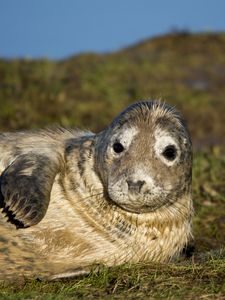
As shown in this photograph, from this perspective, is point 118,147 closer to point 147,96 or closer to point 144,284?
point 144,284

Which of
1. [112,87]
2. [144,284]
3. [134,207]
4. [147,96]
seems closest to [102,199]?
[134,207]

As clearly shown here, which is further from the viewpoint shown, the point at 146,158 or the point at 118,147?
the point at 118,147

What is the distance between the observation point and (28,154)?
5.05 metres

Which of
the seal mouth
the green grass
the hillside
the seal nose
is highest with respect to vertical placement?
the hillside

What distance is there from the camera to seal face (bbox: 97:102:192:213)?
15.0 ft

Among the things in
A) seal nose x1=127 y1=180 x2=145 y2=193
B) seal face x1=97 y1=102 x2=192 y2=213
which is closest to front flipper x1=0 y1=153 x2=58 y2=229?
seal face x1=97 y1=102 x2=192 y2=213

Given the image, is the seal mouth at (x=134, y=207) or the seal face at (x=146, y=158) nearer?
the seal face at (x=146, y=158)

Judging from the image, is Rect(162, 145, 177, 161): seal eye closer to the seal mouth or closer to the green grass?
the seal mouth

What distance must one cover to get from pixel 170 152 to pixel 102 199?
0.52 metres

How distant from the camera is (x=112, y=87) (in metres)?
14.6

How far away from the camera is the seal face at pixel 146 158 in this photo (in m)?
4.56

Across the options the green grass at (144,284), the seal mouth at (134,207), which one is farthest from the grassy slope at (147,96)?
the seal mouth at (134,207)

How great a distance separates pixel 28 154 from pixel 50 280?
93cm

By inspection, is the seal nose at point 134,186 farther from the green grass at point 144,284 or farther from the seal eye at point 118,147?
the green grass at point 144,284
